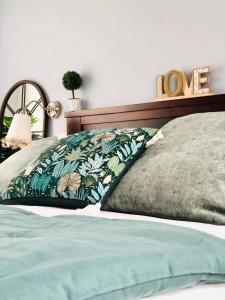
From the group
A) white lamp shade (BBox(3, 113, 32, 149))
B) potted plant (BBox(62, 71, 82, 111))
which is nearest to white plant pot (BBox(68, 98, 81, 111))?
potted plant (BBox(62, 71, 82, 111))

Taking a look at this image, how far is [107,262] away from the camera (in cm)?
71

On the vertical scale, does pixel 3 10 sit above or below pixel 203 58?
above

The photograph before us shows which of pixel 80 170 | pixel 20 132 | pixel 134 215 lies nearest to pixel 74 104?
pixel 20 132

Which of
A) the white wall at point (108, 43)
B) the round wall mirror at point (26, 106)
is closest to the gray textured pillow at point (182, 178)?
the white wall at point (108, 43)

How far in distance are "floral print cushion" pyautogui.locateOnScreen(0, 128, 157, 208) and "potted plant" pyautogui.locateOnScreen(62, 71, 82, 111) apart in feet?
3.55

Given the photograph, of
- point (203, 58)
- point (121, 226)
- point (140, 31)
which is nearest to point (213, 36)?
point (203, 58)

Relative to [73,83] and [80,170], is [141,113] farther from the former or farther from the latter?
[80,170]

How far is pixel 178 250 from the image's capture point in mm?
794

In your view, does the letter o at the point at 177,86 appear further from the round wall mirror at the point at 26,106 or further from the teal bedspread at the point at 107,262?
the teal bedspread at the point at 107,262

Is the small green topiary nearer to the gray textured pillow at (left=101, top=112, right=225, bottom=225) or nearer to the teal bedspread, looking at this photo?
the gray textured pillow at (left=101, top=112, right=225, bottom=225)

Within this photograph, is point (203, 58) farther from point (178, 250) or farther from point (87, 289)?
point (87, 289)

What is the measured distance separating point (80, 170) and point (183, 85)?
89 cm

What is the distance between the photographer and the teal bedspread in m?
0.63

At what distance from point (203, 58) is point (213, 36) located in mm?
112
